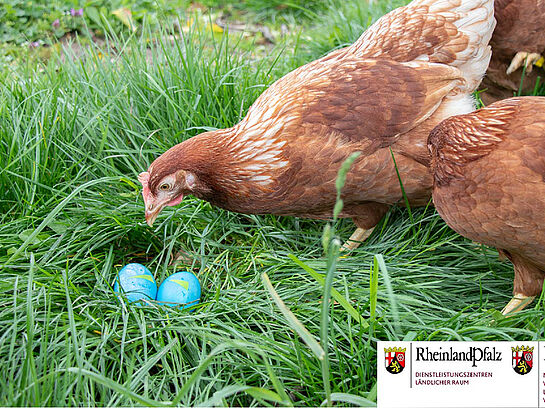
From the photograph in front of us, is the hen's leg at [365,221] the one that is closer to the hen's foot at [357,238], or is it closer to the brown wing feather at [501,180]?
the hen's foot at [357,238]

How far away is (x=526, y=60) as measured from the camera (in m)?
3.23

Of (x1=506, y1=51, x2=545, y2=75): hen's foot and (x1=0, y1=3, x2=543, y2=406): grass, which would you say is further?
(x1=506, y1=51, x2=545, y2=75): hen's foot

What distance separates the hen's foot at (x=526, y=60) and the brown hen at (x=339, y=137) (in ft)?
1.65

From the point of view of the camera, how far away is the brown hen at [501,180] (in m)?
1.96

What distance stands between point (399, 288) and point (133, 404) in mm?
1202

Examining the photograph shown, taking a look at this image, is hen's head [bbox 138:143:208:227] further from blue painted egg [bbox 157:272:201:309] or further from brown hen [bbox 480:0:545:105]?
brown hen [bbox 480:0:545:105]

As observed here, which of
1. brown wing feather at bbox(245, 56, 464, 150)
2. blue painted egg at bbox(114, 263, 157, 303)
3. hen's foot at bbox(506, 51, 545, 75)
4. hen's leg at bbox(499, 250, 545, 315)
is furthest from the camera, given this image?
hen's foot at bbox(506, 51, 545, 75)

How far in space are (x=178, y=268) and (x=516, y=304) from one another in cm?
161

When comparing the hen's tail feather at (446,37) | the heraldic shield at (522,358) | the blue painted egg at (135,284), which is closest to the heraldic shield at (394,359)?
the heraldic shield at (522,358)

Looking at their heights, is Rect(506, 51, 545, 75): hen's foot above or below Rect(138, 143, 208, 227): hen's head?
below

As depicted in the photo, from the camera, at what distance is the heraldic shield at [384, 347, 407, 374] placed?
6.20 ft

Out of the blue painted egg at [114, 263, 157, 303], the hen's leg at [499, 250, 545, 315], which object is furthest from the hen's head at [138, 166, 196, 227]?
the hen's leg at [499, 250, 545, 315]

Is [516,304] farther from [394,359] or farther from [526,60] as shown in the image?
[526,60]

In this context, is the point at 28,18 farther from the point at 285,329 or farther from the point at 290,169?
the point at 285,329
